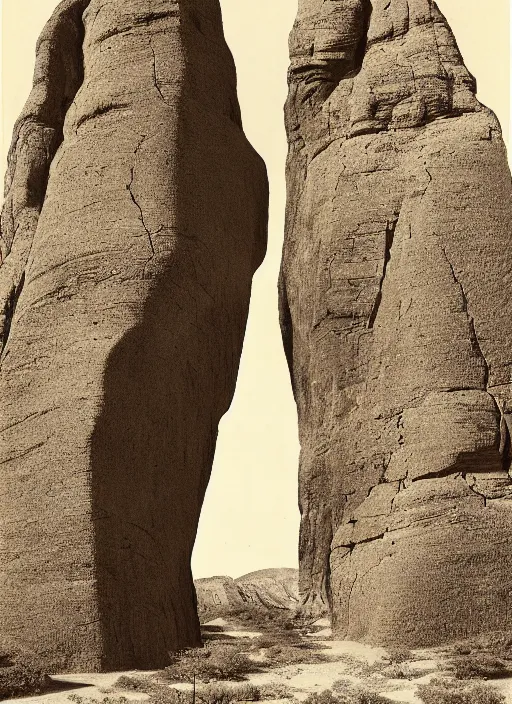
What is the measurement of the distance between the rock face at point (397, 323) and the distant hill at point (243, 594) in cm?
181

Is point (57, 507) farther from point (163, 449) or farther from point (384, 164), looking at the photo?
point (384, 164)

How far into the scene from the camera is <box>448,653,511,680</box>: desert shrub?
1024cm

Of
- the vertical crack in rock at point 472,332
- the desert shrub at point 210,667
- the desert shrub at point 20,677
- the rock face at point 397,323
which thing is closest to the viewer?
the desert shrub at point 20,677

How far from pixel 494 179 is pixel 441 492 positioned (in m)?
3.30

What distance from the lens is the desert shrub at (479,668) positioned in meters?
10.2

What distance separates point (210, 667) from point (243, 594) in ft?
24.8

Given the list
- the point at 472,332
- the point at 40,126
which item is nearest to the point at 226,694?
the point at 472,332

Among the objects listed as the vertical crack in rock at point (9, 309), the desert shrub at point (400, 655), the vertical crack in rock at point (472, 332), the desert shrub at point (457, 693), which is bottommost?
the desert shrub at point (457, 693)

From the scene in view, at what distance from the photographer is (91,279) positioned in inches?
483

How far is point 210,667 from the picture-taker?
10.6 meters

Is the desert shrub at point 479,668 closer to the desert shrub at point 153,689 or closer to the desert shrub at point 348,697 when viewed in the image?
the desert shrub at point 348,697

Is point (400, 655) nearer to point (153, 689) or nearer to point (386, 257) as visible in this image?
point (153, 689)

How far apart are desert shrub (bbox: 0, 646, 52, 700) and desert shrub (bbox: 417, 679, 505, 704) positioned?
2.92 meters

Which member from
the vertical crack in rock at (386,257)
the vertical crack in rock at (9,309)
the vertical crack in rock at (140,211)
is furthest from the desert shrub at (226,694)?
the vertical crack in rock at (386,257)
